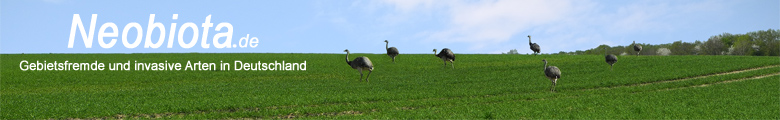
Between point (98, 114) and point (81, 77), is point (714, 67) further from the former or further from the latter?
point (81, 77)

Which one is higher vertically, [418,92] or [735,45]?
[735,45]

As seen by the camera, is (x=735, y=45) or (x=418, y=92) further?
(x=735, y=45)

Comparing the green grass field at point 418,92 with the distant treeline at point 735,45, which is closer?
the green grass field at point 418,92

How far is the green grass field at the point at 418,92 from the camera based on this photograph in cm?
2456

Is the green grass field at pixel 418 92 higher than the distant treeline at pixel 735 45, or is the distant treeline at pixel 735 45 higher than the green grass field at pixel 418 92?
the distant treeline at pixel 735 45

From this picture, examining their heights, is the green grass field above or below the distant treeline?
below

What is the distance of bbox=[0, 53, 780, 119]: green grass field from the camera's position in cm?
2456

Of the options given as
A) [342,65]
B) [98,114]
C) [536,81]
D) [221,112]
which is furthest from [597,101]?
[342,65]

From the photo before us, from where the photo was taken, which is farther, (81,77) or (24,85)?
(81,77)

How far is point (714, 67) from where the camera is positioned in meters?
46.9

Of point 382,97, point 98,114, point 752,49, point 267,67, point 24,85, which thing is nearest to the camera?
point 98,114

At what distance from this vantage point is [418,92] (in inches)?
1319

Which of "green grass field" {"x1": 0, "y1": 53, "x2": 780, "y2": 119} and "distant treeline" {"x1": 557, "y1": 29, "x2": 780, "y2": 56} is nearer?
"green grass field" {"x1": 0, "y1": 53, "x2": 780, "y2": 119}

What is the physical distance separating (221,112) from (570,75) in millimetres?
27567
